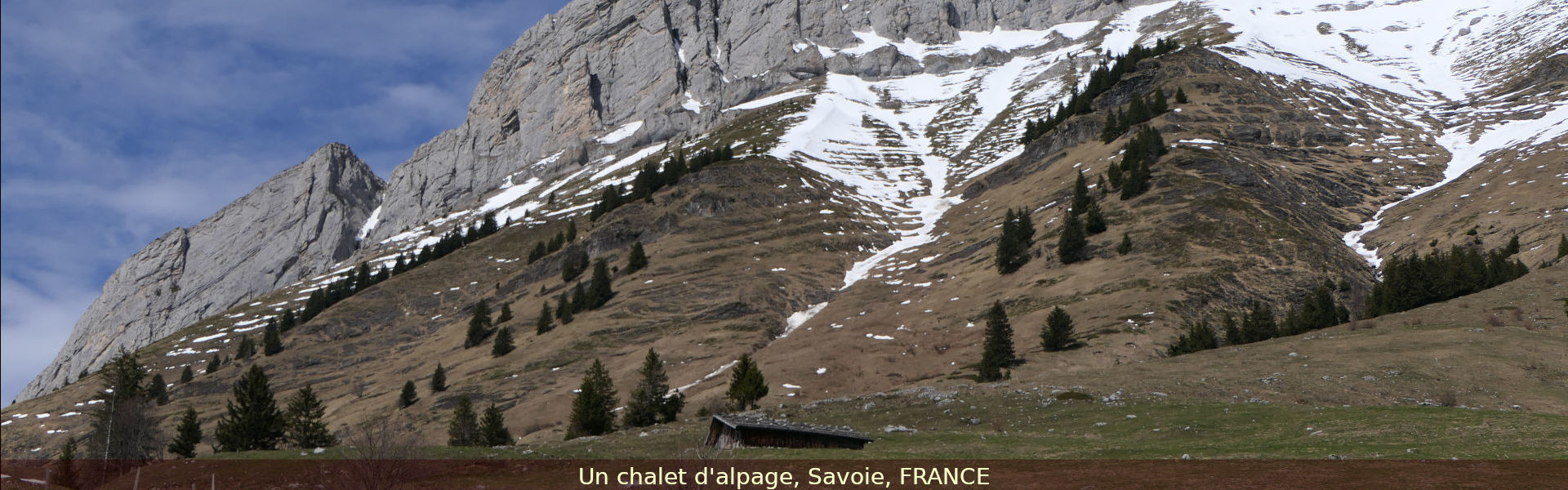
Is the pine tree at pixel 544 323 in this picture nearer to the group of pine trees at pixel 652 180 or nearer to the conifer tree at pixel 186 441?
the group of pine trees at pixel 652 180

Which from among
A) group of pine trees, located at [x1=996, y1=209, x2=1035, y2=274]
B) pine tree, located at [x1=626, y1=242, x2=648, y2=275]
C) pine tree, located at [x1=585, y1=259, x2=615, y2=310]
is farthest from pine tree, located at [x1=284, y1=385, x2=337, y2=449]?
group of pine trees, located at [x1=996, y1=209, x2=1035, y2=274]

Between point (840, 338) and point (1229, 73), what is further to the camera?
point (1229, 73)

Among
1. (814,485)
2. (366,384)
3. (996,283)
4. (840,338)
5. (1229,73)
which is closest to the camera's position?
(814,485)

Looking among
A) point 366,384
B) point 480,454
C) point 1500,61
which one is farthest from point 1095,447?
point 1500,61

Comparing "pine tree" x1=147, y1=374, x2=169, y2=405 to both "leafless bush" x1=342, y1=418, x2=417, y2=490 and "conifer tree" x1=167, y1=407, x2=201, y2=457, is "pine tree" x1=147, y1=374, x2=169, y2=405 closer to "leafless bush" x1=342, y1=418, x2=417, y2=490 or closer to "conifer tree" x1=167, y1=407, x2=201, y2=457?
"conifer tree" x1=167, y1=407, x2=201, y2=457

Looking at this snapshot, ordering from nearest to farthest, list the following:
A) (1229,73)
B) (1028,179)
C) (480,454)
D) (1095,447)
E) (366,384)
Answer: (1095,447), (480,454), (366,384), (1028,179), (1229,73)

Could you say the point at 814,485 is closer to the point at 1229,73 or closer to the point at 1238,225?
the point at 1238,225
